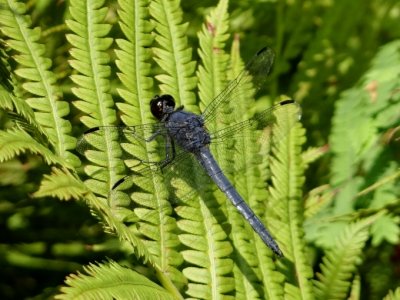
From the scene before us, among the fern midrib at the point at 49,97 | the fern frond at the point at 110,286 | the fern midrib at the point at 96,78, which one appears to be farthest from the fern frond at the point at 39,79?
the fern frond at the point at 110,286

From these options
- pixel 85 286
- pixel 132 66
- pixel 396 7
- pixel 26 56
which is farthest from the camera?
pixel 396 7

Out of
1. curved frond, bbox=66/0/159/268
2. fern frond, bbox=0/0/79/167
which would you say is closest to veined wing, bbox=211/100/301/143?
curved frond, bbox=66/0/159/268

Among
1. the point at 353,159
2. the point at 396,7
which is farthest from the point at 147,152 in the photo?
the point at 396,7

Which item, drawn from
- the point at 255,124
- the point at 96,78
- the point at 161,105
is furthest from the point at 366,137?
the point at 96,78

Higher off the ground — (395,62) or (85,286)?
(395,62)

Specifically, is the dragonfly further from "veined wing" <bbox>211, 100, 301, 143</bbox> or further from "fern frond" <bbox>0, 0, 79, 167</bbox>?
"fern frond" <bbox>0, 0, 79, 167</bbox>

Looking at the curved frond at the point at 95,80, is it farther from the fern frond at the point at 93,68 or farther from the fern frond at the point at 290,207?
the fern frond at the point at 290,207

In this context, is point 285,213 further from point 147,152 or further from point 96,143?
point 96,143
